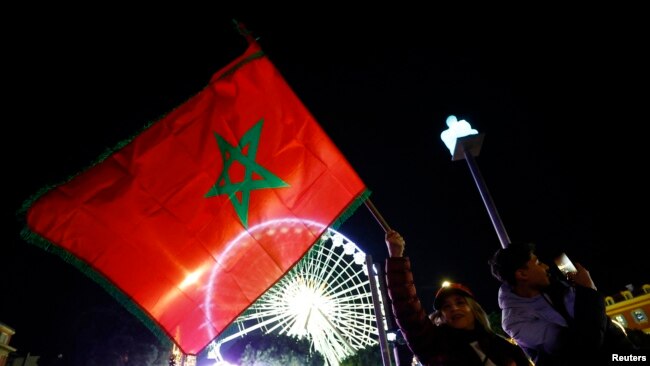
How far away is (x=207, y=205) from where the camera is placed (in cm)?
438

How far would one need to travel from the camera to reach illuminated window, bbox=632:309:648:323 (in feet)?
121

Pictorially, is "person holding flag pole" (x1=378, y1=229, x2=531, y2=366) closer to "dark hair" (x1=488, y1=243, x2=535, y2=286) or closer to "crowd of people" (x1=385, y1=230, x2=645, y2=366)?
"crowd of people" (x1=385, y1=230, x2=645, y2=366)

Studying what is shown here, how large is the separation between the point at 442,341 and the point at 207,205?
113 inches

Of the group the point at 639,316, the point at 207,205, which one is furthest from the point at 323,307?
the point at 639,316

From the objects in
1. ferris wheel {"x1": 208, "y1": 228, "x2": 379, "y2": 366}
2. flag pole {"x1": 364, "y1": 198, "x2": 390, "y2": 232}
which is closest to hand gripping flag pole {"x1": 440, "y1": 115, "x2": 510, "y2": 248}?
flag pole {"x1": 364, "y1": 198, "x2": 390, "y2": 232}

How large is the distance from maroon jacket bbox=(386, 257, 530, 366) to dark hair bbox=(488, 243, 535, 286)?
0.41 m

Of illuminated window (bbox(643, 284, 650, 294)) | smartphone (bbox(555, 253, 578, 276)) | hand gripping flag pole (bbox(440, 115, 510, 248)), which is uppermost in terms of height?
illuminated window (bbox(643, 284, 650, 294))

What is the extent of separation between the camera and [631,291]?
3988 centimetres

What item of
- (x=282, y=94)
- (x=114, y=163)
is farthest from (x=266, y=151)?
(x=114, y=163)

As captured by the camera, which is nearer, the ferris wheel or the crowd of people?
the crowd of people

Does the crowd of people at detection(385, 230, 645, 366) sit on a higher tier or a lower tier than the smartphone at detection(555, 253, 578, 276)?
lower

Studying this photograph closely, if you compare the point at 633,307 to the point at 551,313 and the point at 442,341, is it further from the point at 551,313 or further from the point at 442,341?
the point at 442,341

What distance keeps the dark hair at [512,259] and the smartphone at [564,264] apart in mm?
183

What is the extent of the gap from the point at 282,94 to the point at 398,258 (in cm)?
259
